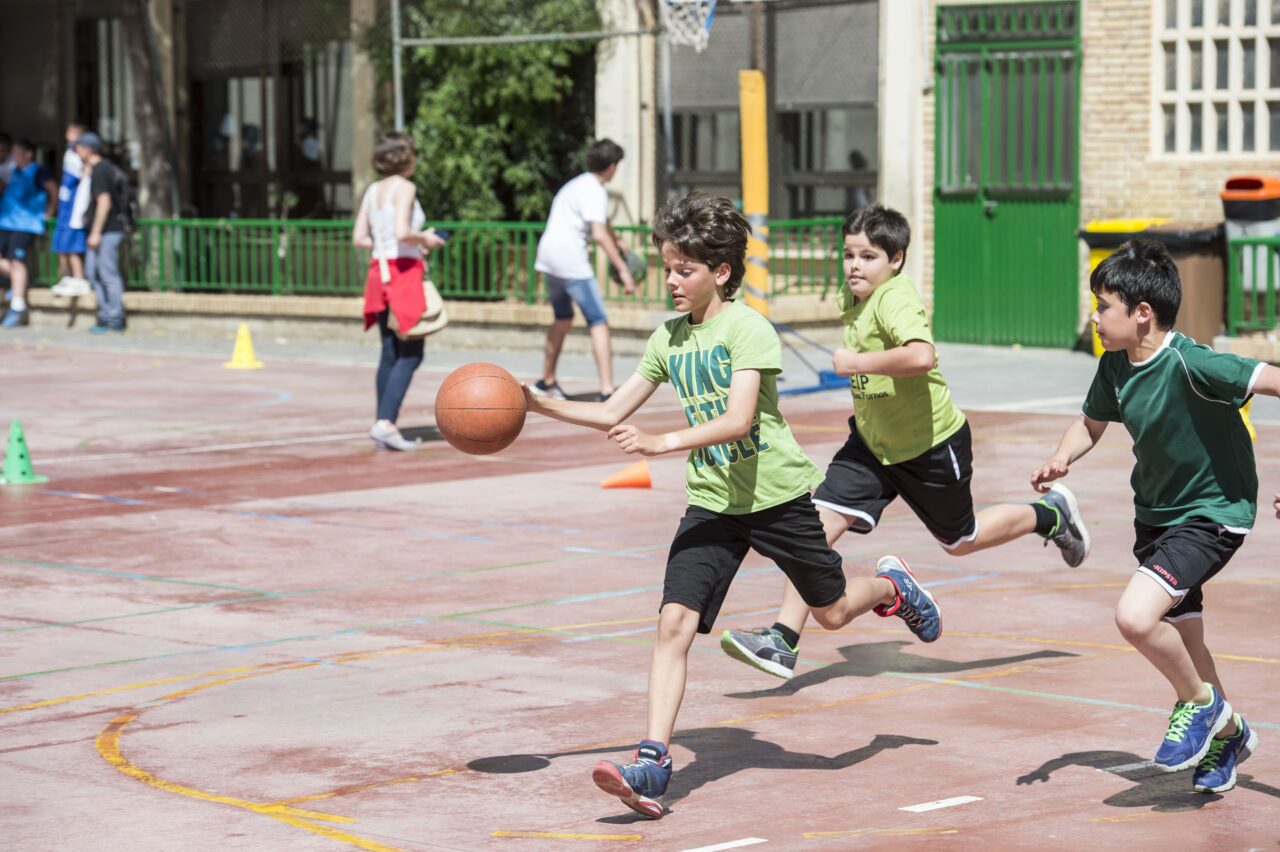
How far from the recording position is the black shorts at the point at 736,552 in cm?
586

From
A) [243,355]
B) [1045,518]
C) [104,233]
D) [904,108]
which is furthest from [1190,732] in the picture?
[104,233]

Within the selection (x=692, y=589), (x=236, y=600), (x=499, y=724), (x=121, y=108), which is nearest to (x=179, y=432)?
(x=236, y=600)

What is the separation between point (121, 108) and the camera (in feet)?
96.5

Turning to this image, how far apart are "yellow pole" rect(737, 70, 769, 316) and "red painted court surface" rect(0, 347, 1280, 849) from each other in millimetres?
4660

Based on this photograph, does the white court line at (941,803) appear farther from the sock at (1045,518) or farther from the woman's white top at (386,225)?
the woman's white top at (386,225)

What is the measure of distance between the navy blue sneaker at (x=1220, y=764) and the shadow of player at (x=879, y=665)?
164 centimetres

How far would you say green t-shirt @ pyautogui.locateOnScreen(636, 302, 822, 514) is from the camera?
598 cm

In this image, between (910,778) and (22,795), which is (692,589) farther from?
(22,795)

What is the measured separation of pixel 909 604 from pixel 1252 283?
38.3 feet

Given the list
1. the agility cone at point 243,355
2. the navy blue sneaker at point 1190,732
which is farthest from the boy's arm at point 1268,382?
the agility cone at point 243,355

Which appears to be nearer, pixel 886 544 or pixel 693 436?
pixel 693 436

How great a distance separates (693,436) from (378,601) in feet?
10.9

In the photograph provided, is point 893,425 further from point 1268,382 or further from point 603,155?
point 603,155

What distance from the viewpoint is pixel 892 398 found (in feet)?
24.7
